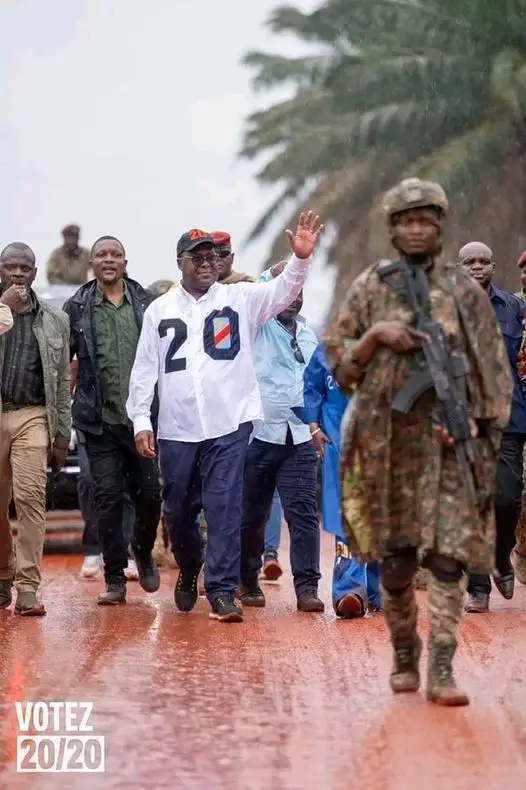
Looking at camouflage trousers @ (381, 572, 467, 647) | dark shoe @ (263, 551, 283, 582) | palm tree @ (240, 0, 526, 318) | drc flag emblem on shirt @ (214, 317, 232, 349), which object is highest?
palm tree @ (240, 0, 526, 318)

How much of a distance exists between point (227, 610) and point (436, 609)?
3.22m

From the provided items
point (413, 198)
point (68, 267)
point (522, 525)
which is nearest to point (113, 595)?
point (522, 525)

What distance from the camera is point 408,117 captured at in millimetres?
29672

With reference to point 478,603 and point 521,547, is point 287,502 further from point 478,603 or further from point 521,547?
point 521,547

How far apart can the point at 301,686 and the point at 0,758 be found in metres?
1.92

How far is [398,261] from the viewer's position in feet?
25.5

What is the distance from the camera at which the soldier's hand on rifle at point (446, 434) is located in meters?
7.48

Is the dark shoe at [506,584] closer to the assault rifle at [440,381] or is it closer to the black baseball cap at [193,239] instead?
the black baseball cap at [193,239]

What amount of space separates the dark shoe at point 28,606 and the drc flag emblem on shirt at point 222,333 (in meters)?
1.82

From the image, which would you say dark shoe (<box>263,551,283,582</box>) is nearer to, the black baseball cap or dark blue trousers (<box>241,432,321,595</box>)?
dark blue trousers (<box>241,432,321,595</box>)

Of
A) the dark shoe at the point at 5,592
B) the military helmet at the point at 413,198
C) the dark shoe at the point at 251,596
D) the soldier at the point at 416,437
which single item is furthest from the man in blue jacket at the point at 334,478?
the military helmet at the point at 413,198

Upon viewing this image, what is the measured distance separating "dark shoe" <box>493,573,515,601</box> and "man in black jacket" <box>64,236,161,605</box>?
6.95ft

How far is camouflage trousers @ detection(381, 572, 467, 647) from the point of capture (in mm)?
7539

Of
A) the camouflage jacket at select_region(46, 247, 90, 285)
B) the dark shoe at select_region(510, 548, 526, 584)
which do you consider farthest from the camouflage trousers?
the camouflage jacket at select_region(46, 247, 90, 285)
